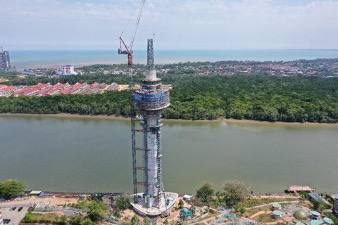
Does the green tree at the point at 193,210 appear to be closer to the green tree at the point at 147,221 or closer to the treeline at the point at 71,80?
the green tree at the point at 147,221

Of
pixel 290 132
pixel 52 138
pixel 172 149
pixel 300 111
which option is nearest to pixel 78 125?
pixel 52 138

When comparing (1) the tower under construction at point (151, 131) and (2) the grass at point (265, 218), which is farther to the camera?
(2) the grass at point (265, 218)

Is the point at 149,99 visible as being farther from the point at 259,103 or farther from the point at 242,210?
the point at 259,103

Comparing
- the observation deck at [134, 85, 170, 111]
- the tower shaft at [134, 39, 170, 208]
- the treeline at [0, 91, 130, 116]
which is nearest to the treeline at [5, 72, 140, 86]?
the treeline at [0, 91, 130, 116]

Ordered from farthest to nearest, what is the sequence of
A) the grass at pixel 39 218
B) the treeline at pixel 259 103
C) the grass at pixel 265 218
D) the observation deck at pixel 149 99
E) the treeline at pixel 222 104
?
the treeline at pixel 222 104
the treeline at pixel 259 103
the grass at pixel 265 218
the grass at pixel 39 218
the observation deck at pixel 149 99

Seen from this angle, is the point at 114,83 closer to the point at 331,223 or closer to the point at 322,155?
the point at 322,155

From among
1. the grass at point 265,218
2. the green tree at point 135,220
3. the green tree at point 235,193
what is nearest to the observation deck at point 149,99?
the green tree at point 135,220

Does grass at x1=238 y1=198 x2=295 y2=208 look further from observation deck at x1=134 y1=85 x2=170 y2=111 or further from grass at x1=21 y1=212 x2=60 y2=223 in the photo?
grass at x1=21 y1=212 x2=60 y2=223
